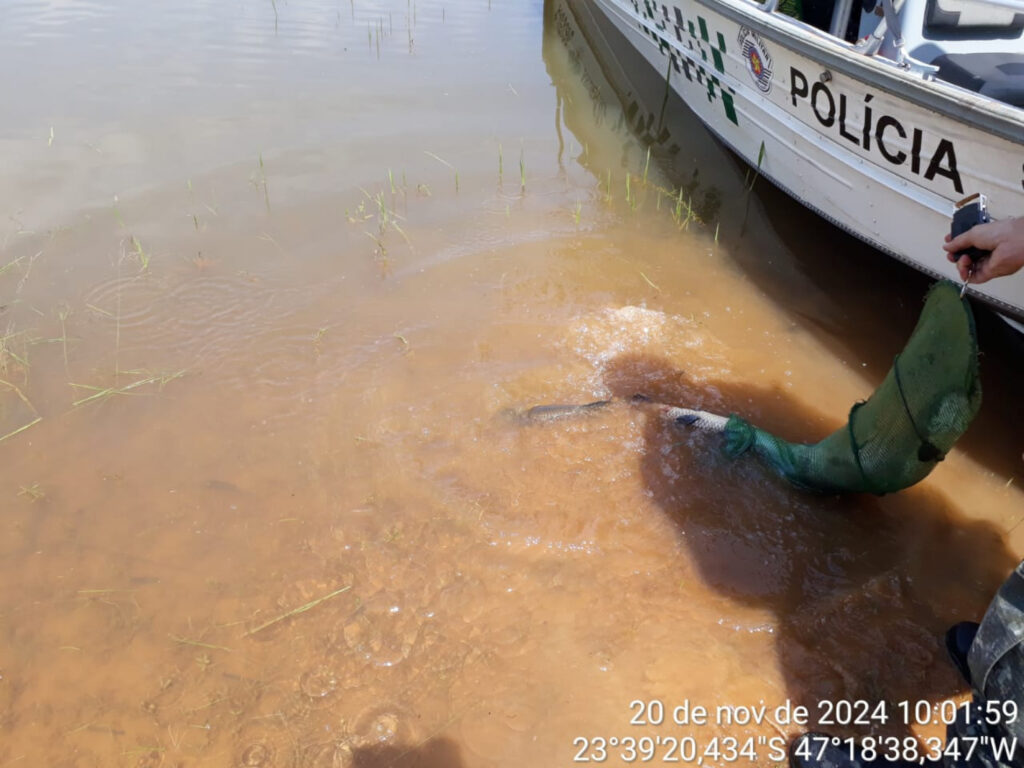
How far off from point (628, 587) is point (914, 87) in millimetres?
2471

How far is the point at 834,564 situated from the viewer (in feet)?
8.41

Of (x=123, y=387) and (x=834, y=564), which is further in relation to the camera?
(x=123, y=387)

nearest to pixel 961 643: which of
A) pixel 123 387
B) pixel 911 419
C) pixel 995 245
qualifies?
pixel 911 419

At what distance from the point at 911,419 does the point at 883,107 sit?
1.74 m

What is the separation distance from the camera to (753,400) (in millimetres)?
3328

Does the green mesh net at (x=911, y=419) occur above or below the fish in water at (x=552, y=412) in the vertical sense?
above

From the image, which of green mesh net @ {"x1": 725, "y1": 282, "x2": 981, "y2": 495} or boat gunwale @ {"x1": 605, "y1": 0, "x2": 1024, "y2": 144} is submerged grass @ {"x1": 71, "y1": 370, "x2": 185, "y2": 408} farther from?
boat gunwale @ {"x1": 605, "y1": 0, "x2": 1024, "y2": 144}

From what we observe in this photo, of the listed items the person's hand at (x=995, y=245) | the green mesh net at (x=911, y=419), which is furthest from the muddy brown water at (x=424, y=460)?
the person's hand at (x=995, y=245)

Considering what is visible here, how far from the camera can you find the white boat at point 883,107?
288 centimetres

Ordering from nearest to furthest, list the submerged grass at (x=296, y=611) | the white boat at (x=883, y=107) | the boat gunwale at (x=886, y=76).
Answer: the submerged grass at (x=296, y=611) < the boat gunwale at (x=886, y=76) < the white boat at (x=883, y=107)

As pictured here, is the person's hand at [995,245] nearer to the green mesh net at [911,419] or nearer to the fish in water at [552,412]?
the green mesh net at [911,419]

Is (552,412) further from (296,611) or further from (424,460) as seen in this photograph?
(296,611)

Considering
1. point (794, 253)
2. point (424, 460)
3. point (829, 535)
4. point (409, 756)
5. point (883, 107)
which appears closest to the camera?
point (409, 756)

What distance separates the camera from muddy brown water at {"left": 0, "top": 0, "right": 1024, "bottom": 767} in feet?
7.16
